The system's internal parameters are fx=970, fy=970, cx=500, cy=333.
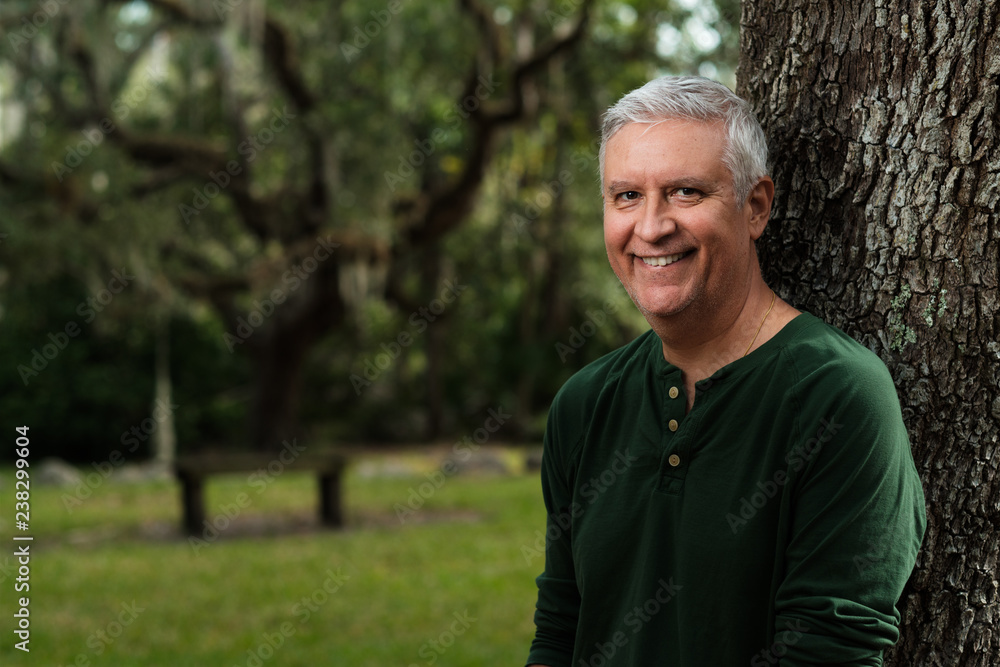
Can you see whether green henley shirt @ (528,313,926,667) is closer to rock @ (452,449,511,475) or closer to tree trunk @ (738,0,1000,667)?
tree trunk @ (738,0,1000,667)

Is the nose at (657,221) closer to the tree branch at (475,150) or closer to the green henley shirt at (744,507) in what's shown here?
the green henley shirt at (744,507)

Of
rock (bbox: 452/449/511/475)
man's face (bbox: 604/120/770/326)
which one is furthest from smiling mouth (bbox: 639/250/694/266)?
rock (bbox: 452/449/511/475)

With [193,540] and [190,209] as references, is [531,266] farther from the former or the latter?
[193,540]

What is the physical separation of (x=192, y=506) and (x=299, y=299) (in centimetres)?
451

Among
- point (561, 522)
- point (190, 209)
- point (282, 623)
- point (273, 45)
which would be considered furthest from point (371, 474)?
point (561, 522)

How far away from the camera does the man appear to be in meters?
1.41
